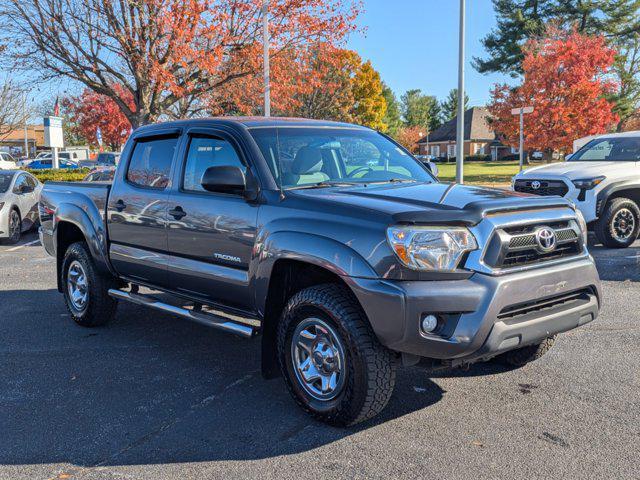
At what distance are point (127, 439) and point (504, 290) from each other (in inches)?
93.1

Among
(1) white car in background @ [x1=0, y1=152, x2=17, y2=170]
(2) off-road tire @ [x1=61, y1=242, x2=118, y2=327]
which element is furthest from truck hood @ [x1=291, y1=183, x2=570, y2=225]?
(1) white car in background @ [x1=0, y1=152, x2=17, y2=170]

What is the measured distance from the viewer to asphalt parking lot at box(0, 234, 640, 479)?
3.38 m

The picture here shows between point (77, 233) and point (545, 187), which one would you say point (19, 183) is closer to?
point (77, 233)

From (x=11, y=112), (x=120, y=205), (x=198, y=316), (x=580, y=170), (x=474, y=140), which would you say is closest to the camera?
(x=198, y=316)

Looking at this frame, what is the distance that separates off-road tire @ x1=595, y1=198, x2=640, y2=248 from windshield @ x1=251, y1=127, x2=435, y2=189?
19.0 feet

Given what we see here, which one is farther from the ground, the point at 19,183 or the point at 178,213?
the point at 19,183

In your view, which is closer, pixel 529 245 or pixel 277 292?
pixel 529 245

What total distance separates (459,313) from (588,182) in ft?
23.9

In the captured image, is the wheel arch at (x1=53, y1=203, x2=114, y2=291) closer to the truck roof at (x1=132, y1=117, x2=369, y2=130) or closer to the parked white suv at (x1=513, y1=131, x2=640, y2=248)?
the truck roof at (x1=132, y1=117, x2=369, y2=130)

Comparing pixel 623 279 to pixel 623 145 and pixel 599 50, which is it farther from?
pixel 599 50

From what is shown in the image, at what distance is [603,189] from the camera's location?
31.9 feet

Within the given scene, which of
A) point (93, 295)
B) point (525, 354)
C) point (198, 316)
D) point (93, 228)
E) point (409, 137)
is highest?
point (409, 137)

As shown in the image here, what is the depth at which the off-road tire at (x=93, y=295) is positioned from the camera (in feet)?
20.0

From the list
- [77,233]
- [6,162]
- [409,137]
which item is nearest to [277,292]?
[77,233]
